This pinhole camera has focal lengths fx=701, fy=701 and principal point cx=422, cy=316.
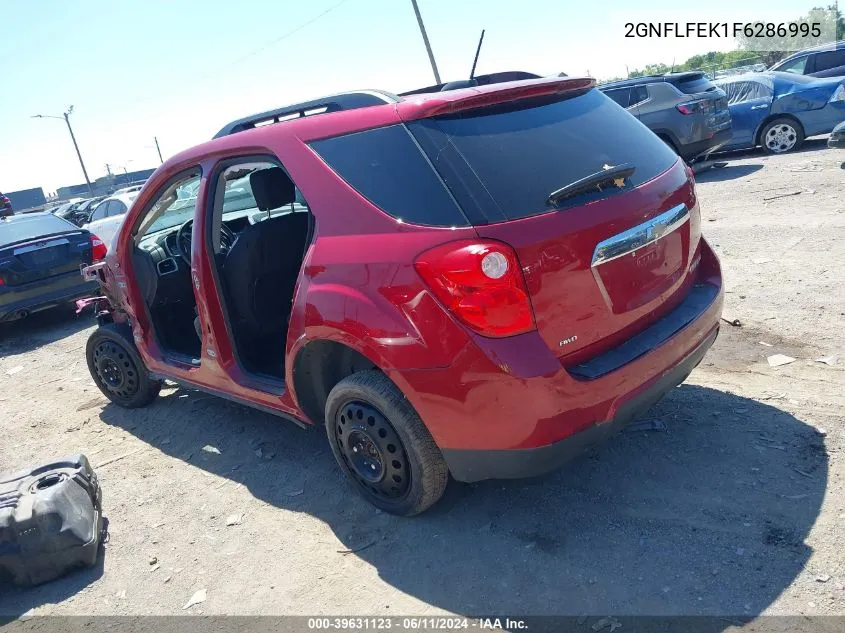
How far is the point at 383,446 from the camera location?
3.16m

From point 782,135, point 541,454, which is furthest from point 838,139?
point 541,454

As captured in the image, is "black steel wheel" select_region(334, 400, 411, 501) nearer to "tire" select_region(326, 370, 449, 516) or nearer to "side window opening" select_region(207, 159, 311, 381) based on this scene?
"tire" select_region(326, 370, 449, 516)

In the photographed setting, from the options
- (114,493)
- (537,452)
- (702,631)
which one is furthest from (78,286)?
(702,631)

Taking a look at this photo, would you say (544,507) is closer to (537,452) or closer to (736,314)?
(537,452)

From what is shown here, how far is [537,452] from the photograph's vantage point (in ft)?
8.88

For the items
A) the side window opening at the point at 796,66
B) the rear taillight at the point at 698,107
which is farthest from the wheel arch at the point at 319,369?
the side window opening at the point at 796,66

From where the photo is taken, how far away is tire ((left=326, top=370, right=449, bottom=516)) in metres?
3.00

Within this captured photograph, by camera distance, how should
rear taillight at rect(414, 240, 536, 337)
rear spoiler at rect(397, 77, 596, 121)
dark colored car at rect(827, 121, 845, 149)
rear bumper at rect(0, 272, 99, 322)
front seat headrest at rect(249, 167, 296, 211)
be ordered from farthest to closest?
1. dark colored car at rect(827, 121, 845, 149)
2. rear bumper at rect(0, 272, 99, 322)
3. front seat headrest at rect(249, 167, 296, 211)
4. rear spoiler at rect(397, 77, 596, 121)
5. rear taillight at rect(414, 240, 536, 337)

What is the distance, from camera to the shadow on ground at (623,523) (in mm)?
2645

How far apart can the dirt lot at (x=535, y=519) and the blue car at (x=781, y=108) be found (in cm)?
899

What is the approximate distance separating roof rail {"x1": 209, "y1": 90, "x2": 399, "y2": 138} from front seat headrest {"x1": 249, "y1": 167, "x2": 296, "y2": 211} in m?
0.27

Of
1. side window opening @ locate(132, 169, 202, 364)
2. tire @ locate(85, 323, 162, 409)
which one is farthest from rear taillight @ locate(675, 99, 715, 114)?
tire @ locate(85, 323, 162, 409)

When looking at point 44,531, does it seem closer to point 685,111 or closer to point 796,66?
point 685,111

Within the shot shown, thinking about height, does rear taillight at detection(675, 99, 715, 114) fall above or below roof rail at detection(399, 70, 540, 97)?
below
